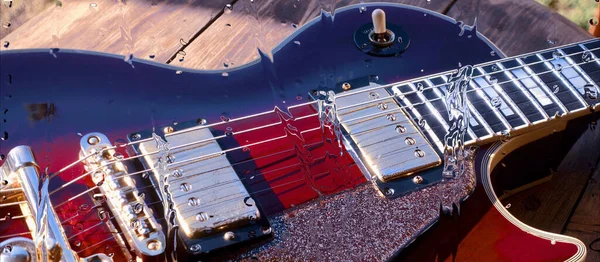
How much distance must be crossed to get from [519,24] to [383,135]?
1.39ft

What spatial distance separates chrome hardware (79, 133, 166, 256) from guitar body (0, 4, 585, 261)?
17 mm

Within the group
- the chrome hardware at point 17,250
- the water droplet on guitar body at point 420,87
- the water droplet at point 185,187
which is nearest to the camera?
the chrome hardware at point 17,250

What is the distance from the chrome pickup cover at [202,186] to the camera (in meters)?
0.77

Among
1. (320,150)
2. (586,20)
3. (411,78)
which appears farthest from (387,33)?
(586,20)

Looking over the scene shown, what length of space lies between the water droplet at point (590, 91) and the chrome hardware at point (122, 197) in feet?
1.84

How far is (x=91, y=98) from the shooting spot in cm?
90

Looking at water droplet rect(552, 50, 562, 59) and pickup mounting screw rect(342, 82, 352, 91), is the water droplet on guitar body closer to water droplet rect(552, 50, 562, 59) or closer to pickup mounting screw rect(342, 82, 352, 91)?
pickup mounting screw rect(342, 82, 352, 91)

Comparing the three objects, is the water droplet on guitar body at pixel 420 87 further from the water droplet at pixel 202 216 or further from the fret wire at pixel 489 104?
the water droplet at pixel 202 216

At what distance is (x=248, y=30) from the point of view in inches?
45.1

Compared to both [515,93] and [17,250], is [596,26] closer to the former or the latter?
[515,93]

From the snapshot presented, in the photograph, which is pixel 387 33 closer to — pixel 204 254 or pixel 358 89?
pixel 358 89

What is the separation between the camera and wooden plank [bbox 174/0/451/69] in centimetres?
111

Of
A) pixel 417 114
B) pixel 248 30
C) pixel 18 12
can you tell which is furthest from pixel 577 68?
pixel 18 12

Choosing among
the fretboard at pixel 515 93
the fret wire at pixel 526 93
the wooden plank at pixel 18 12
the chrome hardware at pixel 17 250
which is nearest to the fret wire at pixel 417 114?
the fretboard at pixel 515 93
